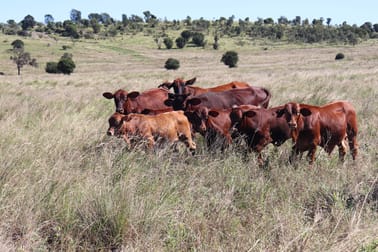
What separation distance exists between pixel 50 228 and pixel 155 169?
1.56 meters

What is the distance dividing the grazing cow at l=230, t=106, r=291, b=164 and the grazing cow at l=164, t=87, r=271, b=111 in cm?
156

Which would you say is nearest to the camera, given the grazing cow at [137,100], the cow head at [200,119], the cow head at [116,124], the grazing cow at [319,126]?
the grazing cow at [319,126]

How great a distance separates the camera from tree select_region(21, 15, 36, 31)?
135 meters

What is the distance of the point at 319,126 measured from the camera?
748cm

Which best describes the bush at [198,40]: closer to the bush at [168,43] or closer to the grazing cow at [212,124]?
the bush at [168,43]

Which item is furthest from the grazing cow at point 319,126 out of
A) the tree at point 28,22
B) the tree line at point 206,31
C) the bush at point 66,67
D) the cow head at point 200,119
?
the tree at point 28,22

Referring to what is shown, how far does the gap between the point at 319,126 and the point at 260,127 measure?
84cm

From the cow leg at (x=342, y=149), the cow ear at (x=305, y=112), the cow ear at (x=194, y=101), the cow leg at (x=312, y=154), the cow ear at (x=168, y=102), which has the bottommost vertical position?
the cow leg at (x=342, y=149)

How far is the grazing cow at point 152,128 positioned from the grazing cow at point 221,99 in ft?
3.96

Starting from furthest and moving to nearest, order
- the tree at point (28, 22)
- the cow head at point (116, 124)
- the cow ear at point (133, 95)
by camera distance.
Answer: the tree at point (28, 22), the cow ear at point (133, 95), the cow head at point (116, 124)

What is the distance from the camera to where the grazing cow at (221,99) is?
9.34m

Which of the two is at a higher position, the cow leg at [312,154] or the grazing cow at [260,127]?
the grazing cow at [260,127]

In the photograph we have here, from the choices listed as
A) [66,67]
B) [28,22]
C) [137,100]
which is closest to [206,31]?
[28,22]

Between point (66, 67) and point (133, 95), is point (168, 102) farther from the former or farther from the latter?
point (66, 67)
